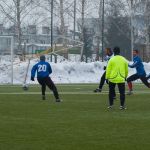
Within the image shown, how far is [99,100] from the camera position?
2441cm

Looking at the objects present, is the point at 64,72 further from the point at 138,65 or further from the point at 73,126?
the point at 73,126

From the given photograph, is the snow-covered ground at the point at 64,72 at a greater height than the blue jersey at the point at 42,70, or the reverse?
the blue jersey at the point at 42,70

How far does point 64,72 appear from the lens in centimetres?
4875

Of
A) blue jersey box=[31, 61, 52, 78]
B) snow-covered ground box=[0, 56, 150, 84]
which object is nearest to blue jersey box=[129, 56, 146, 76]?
blue jersey box=[31, 61, 52, 78]

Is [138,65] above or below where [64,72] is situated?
above

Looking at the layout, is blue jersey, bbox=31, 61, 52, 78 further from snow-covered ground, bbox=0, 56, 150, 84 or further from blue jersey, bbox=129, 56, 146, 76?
snow-covered ground, bbox=0, 56, 150, 84

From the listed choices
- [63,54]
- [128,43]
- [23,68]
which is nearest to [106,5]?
[128,43]

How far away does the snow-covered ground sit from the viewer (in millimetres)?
46562

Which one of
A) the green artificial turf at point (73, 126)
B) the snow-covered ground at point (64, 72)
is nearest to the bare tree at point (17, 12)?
the snow-covered ground at point (64, 72)

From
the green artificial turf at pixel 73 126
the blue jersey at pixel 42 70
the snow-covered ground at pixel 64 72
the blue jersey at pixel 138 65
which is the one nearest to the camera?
the green artificial turf at pixel 73 126

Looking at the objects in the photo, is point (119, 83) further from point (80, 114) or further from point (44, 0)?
point (44, 0)

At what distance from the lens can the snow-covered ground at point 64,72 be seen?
153ft

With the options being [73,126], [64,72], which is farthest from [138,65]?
[64,72]

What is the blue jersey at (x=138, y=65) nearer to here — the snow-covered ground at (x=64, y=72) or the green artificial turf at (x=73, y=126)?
the green artificial turf at (x=73, y=126)
